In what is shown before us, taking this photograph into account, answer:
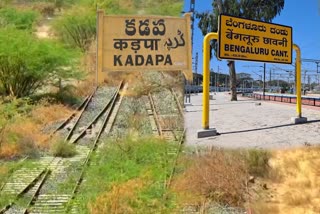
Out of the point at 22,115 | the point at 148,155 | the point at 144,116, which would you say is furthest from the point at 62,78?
the point at 148,155

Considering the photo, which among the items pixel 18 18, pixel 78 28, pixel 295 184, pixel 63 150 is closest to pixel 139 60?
pixel 295 184

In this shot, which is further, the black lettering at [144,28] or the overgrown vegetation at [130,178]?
the overgrown vegetation at [130,178]

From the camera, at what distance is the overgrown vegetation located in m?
6.65

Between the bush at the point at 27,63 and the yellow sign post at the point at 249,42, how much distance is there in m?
10.4

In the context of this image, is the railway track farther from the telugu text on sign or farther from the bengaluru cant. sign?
the bengaluru cant. sign

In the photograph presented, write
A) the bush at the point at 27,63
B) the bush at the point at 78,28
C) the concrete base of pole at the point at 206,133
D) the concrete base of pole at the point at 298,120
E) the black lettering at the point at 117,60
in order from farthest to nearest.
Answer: the bush at the point at 78,28 → the bush at the point at 27,63 → the concrete base of pole at the point at 298,120 → the concrete base of pole at the point at 206,133 → the black lettering at the point at 117,60

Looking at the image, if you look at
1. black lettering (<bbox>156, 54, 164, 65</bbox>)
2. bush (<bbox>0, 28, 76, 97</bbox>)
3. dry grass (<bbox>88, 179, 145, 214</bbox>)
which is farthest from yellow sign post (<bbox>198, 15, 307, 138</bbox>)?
bush (<bbox>0, 28, 76, 97</bbox>)

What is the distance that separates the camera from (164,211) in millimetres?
6387

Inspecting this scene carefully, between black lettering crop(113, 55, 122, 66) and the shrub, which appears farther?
the shrub

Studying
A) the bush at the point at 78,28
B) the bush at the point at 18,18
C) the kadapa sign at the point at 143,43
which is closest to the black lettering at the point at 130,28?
the kadapa sign at the point at 143,43

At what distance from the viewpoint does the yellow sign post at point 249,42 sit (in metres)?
4.47

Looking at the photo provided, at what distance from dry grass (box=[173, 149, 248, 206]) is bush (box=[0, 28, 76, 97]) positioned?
929cm

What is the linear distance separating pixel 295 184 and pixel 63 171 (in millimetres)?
4480

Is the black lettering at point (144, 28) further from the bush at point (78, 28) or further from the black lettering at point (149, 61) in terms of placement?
the bush at point (78, 28)
